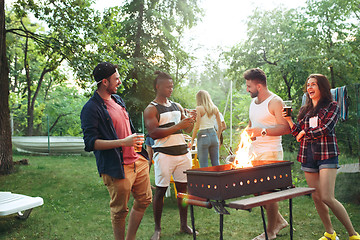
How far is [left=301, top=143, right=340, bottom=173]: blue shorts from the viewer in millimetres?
3160

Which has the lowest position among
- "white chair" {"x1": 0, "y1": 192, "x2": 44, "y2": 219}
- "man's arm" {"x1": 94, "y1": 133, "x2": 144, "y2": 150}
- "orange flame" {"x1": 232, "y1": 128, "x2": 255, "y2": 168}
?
"white chair" {"x1": 0, "y1": 192, "x2": 44, "y2": 219}

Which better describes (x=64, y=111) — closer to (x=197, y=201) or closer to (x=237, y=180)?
(x=197, y=201)

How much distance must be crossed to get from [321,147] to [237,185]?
1302mm

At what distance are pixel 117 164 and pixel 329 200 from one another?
2.15 m

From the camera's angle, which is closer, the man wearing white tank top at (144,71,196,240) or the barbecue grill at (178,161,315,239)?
the barbecue grill at (178,161,315,239)

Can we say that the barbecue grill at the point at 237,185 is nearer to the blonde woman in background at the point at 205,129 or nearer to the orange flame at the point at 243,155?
the orange flame at the point at 243,155

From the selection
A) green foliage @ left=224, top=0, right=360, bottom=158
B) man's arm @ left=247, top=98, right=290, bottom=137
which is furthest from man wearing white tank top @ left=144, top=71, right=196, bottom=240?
green foliage @ left=224, top=0, right=360, bottom=158

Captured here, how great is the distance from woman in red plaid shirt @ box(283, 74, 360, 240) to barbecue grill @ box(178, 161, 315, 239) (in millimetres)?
539

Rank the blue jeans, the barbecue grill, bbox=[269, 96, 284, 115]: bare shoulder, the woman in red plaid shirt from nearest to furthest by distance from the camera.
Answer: the barbecue grill, the woman in red plaid shirt, bbox=[269, 96, 284, 115]: bare shoulder, the blue jeans

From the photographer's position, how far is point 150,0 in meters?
16.6

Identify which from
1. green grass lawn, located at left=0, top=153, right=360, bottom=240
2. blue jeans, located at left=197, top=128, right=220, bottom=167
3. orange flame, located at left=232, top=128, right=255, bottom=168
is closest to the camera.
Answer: orange flame, located at left=232, top=128, right=255, bottom=168

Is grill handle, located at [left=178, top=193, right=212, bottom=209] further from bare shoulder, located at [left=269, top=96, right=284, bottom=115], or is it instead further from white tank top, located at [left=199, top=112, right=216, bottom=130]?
white tank top, located at [left=199, top=112, right=216, bottom=130]

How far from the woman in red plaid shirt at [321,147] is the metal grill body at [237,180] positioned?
0.54m

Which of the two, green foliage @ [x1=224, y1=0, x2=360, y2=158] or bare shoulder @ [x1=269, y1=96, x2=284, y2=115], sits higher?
green foliage @ [x1=224, y1=0, x2=360, y2=158]
